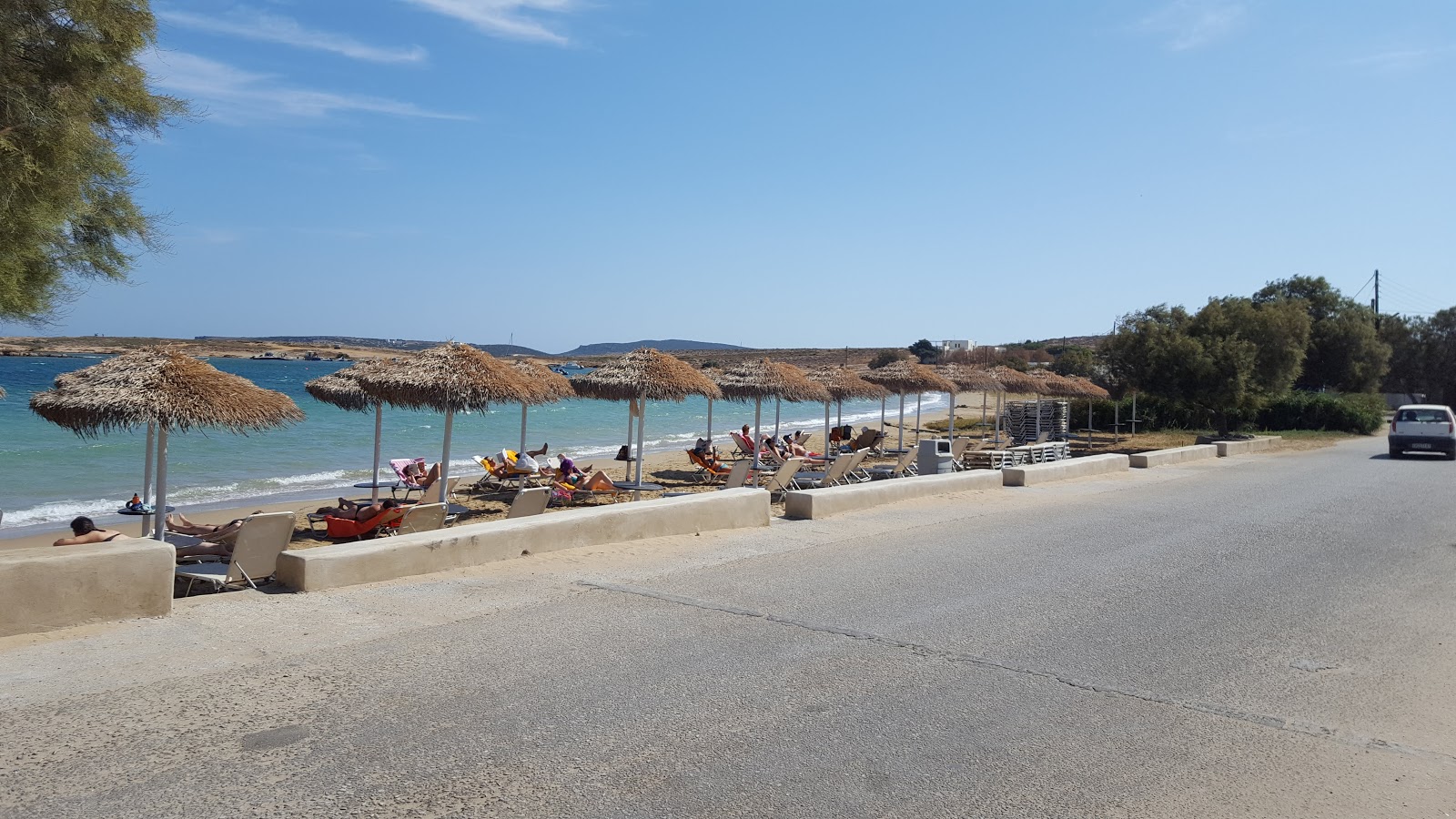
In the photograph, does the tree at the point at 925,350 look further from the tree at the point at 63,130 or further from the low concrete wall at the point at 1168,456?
the tree at the point at 63,130

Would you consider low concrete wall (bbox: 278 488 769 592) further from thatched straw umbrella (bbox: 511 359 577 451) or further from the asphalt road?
thatched straw umbrella (bbox: 511 359 577 451)

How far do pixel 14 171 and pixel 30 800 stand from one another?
411 cm

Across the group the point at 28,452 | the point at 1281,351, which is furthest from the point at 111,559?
the point at 1281,351

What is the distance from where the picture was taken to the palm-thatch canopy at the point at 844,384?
1873 cm

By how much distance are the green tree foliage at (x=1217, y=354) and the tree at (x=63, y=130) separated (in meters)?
23.1

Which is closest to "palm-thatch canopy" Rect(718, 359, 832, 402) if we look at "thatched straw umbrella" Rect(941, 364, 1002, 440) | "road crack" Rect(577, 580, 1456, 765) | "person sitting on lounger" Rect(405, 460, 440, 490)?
"person sitting on lounger" Rect(405, 460, 440, 490)

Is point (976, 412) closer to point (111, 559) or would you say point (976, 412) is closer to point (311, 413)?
point (311, 413)

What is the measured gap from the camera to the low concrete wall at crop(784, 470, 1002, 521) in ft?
34.1

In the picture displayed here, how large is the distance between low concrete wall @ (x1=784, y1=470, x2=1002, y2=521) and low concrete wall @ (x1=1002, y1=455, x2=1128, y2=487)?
0.34 m

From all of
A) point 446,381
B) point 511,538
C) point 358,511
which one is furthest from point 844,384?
point 511,538

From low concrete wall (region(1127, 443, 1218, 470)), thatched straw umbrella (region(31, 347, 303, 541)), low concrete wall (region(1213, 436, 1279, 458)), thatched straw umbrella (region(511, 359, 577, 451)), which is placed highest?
thatched straw umbrella (region(511, 359, 577, 451))

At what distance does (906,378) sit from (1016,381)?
4866 mm

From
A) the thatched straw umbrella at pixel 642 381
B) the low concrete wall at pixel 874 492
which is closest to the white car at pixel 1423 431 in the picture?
the low concrete wall at pixel 874 492

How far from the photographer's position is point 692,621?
5.86m
